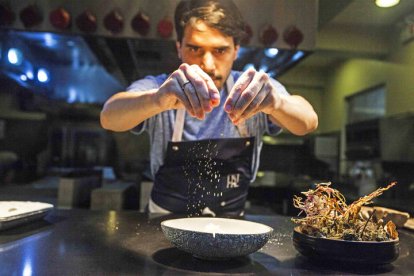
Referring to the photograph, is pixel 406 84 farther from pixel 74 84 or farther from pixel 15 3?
pixel 15 3

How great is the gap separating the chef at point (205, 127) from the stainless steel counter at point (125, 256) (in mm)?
421

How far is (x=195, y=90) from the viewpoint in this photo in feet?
3.09

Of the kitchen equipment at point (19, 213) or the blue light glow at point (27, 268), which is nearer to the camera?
the blue light glow at point (27, 268)

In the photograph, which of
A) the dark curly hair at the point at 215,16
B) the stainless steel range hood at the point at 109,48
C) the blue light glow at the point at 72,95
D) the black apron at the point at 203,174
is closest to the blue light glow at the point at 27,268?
the black apron at the point at 203,174

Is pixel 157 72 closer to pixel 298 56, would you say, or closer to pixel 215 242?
pixel 298 56

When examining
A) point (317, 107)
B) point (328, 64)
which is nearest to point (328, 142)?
point (317, 107)

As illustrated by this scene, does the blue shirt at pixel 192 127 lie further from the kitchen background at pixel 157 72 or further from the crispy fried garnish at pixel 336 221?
the crispy fried garnish at pixel 336 221

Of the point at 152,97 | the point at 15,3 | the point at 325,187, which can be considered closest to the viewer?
the point at 325,187

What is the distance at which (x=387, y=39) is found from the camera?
2783mm

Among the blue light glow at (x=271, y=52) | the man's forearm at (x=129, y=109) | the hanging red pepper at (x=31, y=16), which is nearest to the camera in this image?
the man's forearm at (x=129, y=109)

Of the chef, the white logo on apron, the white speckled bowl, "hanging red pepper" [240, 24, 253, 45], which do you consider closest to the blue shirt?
the chef

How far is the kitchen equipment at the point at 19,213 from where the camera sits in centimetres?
94

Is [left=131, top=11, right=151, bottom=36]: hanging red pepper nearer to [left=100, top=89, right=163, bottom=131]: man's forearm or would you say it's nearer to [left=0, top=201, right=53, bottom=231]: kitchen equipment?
[left=100, top=89, right=163, bottom=131]: man's forearm

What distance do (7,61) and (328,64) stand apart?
7.13ft
